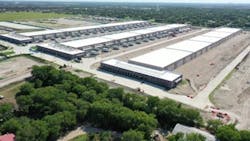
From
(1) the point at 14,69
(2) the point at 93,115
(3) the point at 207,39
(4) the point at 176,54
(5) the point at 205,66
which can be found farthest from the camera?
(3) the point at 207,39

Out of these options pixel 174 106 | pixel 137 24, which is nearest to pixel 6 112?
pixel 174 106

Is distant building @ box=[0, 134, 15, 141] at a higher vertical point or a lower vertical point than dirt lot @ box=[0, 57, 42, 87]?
higher

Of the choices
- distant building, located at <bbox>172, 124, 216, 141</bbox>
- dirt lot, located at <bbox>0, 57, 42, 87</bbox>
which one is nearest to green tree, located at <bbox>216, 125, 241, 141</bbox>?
distant building, located at <bbox>172, 124, 216, 141</bbox>

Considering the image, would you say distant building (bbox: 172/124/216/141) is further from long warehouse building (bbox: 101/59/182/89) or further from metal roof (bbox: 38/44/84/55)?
metal roof (bbox: 38/44/84/55)

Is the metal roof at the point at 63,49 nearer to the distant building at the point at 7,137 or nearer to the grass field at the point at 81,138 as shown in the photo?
the grass field at the point at 81,138

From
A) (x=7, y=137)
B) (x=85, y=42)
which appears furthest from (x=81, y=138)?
(x=85, y=42)

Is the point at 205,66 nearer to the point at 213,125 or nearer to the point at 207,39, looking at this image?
the point at 207,39

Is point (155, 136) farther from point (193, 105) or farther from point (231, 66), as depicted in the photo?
point (231, 66)
